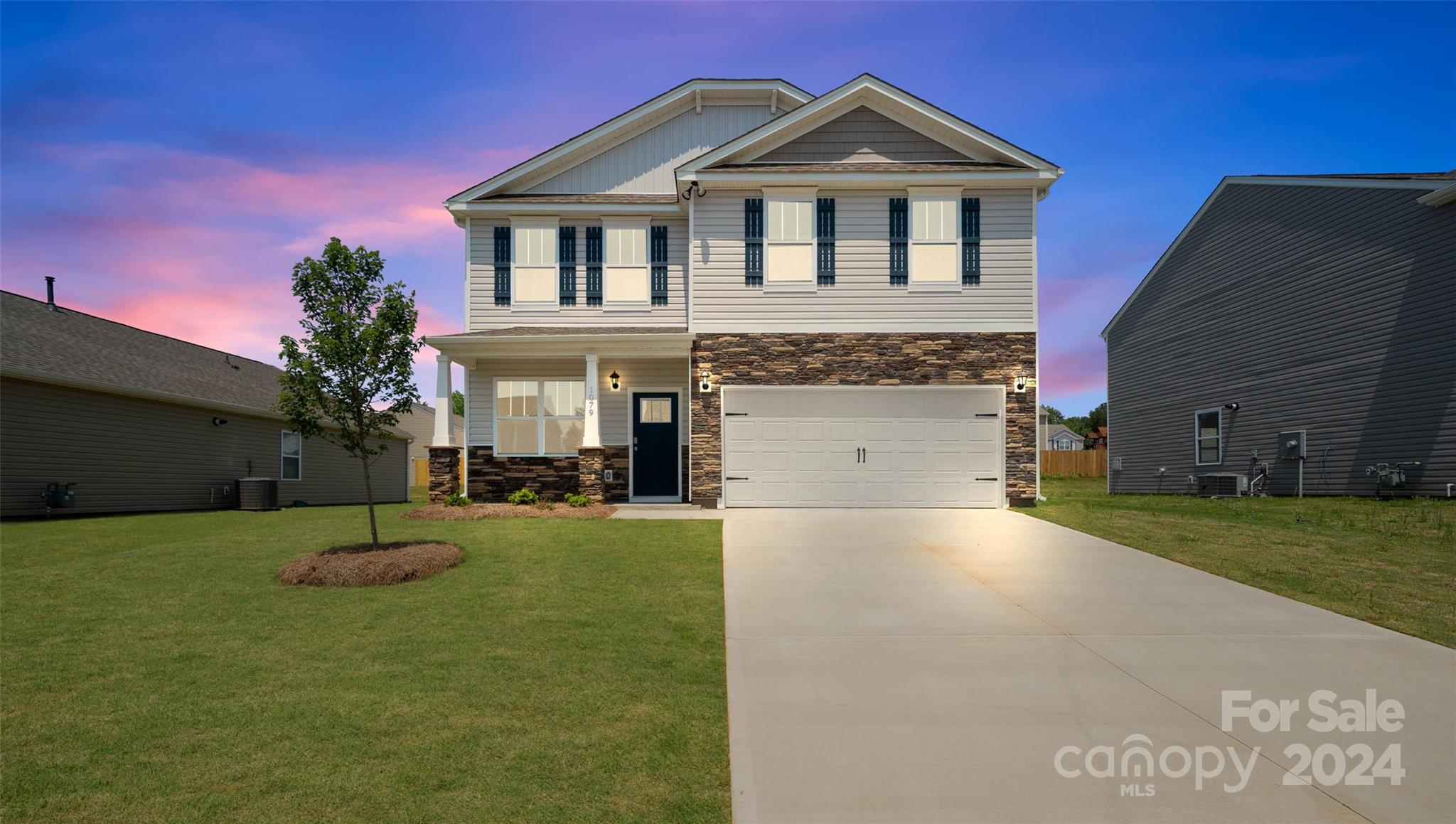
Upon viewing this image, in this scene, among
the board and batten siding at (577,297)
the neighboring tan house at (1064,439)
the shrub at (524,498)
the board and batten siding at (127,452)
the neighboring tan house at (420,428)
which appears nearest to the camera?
the shrub at (524,498)

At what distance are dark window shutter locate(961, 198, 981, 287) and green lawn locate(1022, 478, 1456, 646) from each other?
14.8ft

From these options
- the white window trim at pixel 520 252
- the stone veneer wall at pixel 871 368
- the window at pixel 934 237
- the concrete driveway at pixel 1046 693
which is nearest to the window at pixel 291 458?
the white window trim at pixel 520 252

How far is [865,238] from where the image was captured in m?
15.0

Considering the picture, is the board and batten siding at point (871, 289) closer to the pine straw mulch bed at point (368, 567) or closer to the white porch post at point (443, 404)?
the white porch post at point (443, 404)

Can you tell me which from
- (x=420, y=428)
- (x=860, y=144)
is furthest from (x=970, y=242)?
(x=420, y=428)

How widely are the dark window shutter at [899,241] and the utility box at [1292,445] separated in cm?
1153

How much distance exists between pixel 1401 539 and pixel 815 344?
359 inches

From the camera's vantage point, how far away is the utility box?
62.2 feet

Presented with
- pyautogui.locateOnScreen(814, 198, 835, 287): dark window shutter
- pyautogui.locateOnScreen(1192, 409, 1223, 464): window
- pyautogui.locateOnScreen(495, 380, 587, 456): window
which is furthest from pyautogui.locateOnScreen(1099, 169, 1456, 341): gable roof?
pyautogui.locateOnScreen(495, 380, 587, 456): window

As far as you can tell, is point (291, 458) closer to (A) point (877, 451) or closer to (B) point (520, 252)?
(B) point (520, 252)

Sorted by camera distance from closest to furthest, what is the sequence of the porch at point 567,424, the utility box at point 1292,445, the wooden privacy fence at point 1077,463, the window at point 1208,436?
1. the porch at point 567,424
2. the utility box at point 1292,445
3. the window at point 1208,436
4. the wooden privacy fence at point 1077,463

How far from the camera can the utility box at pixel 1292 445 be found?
18969 millimetres

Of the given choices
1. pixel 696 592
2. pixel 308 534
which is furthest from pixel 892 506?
pixel 308 534

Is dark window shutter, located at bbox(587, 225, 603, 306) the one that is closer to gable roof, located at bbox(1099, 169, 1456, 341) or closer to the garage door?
the garage door
